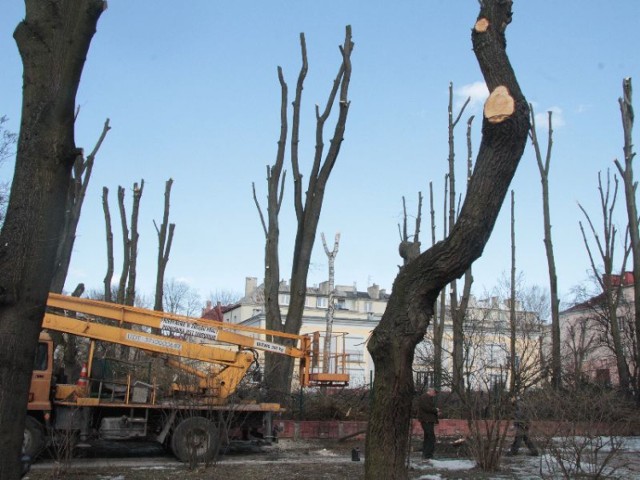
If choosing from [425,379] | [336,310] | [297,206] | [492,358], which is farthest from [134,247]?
[336,310]

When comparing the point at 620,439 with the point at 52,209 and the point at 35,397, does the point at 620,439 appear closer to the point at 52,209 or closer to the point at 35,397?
the point at 52,209

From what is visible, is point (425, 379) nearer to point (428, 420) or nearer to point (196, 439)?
point (428, 420)

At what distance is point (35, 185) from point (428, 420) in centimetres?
1023

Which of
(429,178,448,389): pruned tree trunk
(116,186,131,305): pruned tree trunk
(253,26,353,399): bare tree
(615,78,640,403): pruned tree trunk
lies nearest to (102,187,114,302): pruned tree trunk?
(116,186,131,305): pruned tree trunk

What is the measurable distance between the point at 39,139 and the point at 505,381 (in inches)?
357

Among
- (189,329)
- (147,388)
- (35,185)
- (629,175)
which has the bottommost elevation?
(147,388)

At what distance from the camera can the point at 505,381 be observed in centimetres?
1204

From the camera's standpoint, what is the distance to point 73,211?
24.8m

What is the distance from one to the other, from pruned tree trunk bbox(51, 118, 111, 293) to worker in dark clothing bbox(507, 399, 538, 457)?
49.4 ft

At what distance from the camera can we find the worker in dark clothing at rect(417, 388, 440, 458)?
13.6 metres

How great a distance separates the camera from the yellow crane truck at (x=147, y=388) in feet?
41.8

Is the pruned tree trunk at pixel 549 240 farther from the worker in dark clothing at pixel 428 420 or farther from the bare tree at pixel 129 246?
the bare tree at pixel 129 246

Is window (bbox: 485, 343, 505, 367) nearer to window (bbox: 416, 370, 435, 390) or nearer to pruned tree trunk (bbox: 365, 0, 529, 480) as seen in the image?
window (bbox: 416, 370, 435, 390)

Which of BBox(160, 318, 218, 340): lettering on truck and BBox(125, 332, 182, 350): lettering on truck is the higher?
BBox(160, 318, 218, 340): lettering on truck
